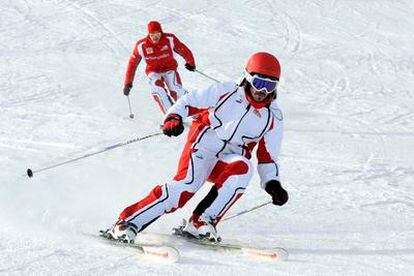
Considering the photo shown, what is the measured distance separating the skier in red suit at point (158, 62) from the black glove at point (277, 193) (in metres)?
4.49

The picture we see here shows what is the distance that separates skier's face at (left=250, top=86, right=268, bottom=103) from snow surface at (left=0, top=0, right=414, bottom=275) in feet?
3.47

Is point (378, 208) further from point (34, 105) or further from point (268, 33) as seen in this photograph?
point (268, 33)

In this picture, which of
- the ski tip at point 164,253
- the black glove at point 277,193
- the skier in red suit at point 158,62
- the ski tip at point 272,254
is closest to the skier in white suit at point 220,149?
the black glove at point 277,193

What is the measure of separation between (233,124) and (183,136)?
3855 millimetres

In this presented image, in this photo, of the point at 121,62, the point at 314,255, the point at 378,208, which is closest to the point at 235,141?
the point at 314,255

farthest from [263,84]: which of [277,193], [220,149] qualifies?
[277,193]

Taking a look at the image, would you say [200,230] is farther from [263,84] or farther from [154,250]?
[263,84]

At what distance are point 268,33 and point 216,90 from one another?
34.7 feet

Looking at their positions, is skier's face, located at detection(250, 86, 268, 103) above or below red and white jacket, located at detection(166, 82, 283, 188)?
above

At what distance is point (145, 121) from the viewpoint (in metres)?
10.2

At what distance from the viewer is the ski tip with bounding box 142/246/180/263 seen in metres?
4.91

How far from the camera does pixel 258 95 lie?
536 cm

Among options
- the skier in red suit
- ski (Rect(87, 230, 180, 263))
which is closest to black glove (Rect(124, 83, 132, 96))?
the skier in red suit

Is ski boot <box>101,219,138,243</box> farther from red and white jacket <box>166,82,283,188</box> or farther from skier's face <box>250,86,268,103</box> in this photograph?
skier's face <box>250,86,268,103</box>
